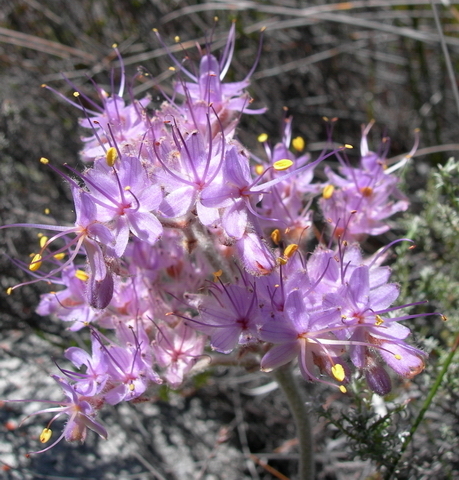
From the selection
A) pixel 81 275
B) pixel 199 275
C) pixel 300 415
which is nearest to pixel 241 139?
pixel 199 275

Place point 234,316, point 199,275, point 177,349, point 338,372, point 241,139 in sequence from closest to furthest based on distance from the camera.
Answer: point 338,372, point 234,316, point 177,349, point 199,275, point 241,139

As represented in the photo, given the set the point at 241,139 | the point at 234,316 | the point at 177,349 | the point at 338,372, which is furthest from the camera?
the point at 241,139

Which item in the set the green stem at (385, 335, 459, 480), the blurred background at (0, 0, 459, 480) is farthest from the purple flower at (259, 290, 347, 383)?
the blurred background at (0, 0, 459, 480)

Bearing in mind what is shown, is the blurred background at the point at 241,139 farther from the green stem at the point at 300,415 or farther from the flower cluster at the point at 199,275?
the flower cluster at the point at 199,275

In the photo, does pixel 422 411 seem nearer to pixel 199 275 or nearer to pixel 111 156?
pixel 199 275

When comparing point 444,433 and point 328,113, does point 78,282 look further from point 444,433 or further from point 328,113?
point 328,113

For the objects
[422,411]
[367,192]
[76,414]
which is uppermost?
[367,192]

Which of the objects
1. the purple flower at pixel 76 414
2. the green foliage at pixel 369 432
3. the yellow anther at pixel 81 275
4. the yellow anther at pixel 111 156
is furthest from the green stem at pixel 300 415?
the yellow anther at pixel 111 156

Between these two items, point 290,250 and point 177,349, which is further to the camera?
point 177,349
